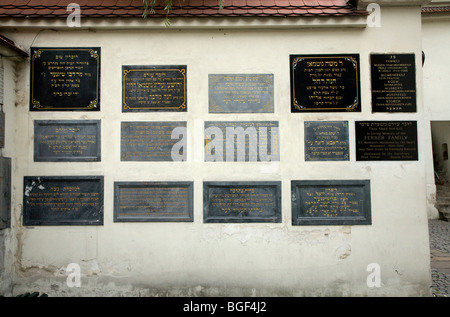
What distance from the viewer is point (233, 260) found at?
4539mm

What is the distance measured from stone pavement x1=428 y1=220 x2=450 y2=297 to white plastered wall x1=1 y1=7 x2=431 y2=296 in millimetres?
518

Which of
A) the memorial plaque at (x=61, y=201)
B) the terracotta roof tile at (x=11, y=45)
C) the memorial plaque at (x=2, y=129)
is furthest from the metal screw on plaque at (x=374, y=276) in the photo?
the terracotta roof tile at (x=11, y=45)

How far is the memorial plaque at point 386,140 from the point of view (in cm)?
461

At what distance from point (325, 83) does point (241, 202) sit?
2.26m

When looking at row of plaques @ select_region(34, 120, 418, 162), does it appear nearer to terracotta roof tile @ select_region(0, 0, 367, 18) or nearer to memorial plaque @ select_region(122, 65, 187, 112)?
memorial plaque @ select_region(122, 65, 187, 112)

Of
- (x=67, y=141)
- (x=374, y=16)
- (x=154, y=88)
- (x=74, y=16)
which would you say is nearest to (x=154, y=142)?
(x=154, y=88)

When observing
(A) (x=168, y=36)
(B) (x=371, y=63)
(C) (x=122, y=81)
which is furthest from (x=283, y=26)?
(C) (x=122, y=81)

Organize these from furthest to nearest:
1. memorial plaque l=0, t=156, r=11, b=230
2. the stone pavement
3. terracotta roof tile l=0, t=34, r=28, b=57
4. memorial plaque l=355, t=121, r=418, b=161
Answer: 1. the stone pavement
2. memorial plaque l=355, t=121, r=418, b=161
3. memorial plaque l=0, t=156, r=11, b=230
4. terracotta roof tile l=0, t=34, r=28, b=57

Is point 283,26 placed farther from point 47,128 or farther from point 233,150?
point 47,128

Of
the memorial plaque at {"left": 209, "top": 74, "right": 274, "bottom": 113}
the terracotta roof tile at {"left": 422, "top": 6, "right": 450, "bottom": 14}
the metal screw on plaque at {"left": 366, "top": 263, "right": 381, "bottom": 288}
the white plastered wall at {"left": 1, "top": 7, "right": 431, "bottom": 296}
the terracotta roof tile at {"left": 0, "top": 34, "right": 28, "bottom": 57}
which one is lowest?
the metal screw on plaque at {"left": 366, "top": 263, "right": 381, "bottom": 288}

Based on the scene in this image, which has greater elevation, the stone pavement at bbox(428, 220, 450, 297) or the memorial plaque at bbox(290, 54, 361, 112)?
the memorial plaque at bbox(290, 54, 361, 112)

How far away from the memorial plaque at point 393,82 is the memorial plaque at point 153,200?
319cm

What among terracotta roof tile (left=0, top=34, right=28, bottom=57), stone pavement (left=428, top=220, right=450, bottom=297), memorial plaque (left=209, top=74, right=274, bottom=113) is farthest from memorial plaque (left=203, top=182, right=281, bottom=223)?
terracotta roof tile (left=0, top=34, right=28, bottom=57)

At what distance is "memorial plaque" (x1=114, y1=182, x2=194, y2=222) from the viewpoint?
456 cm
